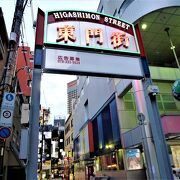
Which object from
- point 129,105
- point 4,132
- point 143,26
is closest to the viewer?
point 4,132

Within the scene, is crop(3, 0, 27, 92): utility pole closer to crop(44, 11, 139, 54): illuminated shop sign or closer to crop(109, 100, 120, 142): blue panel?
crop(44, 11, 139, 54): illuminated shop sign

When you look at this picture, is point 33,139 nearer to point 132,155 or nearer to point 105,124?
point 132,155

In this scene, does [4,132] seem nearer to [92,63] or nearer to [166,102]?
[92,63]

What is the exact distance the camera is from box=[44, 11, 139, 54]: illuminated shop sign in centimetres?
777

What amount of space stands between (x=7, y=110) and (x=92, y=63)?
3.49 meters

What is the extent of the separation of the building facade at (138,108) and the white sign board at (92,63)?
368 centimetres

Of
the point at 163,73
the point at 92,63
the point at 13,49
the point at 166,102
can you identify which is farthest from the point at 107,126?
the point at 13,49

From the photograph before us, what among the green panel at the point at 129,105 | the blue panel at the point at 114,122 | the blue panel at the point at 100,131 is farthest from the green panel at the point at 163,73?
the blue panel at the point at 100,131

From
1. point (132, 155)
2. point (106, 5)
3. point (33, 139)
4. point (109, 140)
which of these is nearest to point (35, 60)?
point (33, 139)

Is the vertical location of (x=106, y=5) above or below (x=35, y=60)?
above

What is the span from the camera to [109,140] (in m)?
18.8

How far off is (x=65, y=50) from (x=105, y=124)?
1380 centimetres

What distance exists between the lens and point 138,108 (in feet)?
45.6

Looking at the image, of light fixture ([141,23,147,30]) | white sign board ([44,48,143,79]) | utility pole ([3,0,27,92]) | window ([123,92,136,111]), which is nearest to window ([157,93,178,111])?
window ([123,92,136,111])
